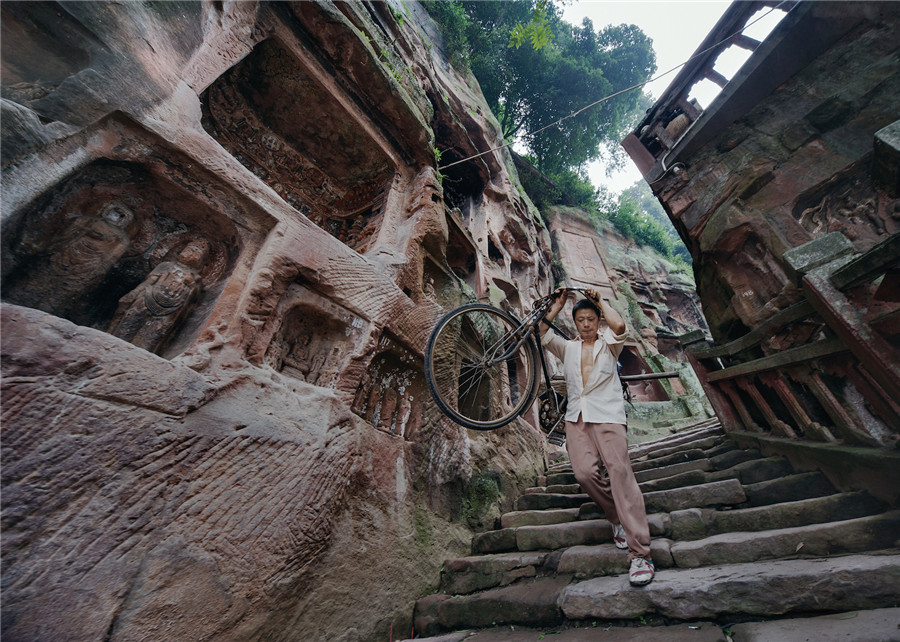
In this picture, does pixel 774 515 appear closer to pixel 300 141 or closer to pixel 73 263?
pixel 73 263

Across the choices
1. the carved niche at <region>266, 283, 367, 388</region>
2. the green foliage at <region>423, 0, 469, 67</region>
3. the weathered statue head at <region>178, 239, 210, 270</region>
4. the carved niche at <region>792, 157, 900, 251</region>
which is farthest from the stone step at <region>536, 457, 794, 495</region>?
the green foliage at <region>423, 0, 469, 67</region>

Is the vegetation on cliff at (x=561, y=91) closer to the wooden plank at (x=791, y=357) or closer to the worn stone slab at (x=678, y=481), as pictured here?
the wooden plank at (x=791, y=357)

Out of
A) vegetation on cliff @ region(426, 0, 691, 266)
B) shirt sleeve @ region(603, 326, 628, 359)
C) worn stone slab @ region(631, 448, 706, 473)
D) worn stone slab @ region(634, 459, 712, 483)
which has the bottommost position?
worn stone slab @ region(634, 459, 712, 483)

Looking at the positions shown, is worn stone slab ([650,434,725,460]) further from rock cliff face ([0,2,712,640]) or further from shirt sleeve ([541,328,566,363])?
shirt sleeve ([541,328,566,363])

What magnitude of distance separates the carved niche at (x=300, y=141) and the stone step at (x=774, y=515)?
4.45 meters

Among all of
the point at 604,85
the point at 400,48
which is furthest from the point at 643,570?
the point at 604,85

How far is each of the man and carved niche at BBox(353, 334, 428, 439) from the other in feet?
5.21

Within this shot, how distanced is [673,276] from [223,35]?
2065cm

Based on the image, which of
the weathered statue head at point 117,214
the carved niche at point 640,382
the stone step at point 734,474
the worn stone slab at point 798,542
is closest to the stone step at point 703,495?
the stone step at point 734,474

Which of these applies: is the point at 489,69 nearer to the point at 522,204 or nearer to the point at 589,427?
the point at 522,204

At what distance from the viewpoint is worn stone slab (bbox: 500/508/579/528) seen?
3162mm

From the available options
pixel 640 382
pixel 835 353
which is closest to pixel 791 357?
pixel 835 353

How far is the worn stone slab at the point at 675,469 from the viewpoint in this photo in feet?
11.0

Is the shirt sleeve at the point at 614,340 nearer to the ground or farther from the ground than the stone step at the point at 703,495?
farther from the ground
